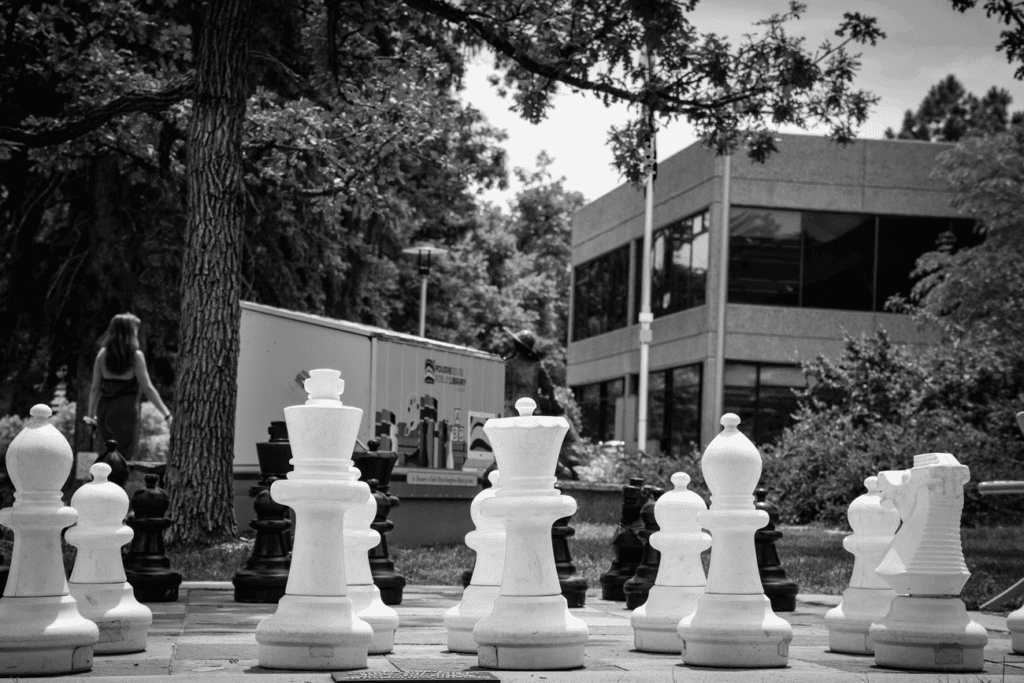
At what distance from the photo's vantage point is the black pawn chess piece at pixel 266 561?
6578mm

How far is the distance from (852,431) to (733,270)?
759cm

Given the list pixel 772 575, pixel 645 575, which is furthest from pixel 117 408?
pixel 772 575

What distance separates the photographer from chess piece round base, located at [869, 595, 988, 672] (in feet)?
13.8

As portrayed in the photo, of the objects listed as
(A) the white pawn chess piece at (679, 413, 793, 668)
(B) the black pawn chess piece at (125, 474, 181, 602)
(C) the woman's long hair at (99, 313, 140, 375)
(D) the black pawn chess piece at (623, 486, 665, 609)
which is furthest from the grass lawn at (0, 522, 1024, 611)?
(A) the white pawn chess piece at (679, 413, 793, 668)

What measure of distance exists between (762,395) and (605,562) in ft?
54.0

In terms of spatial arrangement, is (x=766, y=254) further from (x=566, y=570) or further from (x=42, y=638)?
(x=42, y=638)

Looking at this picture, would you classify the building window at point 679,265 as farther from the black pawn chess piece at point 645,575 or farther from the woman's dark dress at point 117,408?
the black pawn chess piece at point 645,575

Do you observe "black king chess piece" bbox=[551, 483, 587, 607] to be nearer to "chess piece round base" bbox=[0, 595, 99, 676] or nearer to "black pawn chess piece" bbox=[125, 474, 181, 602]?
"black pawn chess piece" bbox=[125, 474, 181, 602]

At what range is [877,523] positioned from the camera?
16.6 ft

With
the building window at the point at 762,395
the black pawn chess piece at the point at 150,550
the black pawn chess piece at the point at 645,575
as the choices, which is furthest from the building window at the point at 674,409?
the black pawn chess piece at the point at 150,550

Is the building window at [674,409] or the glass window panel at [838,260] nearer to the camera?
the glass window panel at [838,260]

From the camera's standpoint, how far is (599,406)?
34.0 metres

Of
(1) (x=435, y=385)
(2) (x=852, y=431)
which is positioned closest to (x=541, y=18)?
(1) (x=435, y=385)

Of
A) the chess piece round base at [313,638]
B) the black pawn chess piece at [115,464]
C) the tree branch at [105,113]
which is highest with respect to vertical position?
the tree branch at [105,113]
